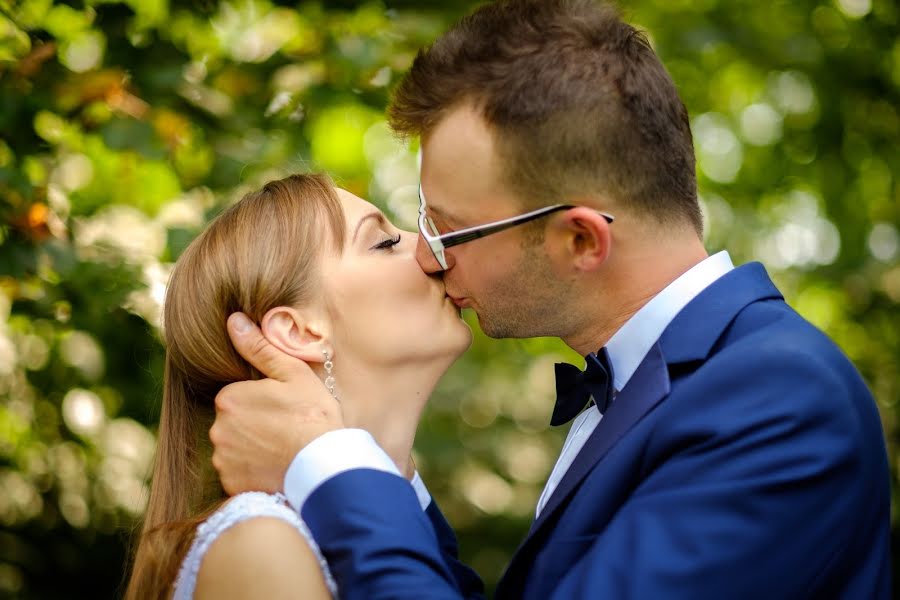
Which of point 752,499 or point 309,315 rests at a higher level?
point 752,499

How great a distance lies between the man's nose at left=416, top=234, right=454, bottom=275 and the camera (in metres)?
2.91

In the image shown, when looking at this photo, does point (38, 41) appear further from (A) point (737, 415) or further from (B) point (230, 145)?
(A) point (737, 415)

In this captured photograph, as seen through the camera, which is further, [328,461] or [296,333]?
[296,333]

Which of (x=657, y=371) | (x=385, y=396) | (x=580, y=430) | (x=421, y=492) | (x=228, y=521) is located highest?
(x=657, y=371)

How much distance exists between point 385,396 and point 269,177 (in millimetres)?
962

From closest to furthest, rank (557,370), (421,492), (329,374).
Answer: (329,374), (557,370), (421,492)

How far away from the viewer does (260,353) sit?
284 cm

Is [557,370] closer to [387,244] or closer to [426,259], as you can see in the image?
[426,259]

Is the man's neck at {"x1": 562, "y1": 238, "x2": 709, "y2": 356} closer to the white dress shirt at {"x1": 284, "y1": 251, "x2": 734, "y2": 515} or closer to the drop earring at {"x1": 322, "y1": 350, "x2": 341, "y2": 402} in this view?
the white dress shirt at {"x1": 284, "y1": 251, "x2": 734, "y2": 515}

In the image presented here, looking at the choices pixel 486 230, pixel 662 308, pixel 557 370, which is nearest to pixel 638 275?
pixel 662 308

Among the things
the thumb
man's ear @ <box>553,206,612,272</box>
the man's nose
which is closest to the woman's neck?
the thumb

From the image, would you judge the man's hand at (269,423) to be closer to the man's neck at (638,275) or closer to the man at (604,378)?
the man at (604,378)

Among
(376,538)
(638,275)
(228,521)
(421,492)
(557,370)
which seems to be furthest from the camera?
(421,492)

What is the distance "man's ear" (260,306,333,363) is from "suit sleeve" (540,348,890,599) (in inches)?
44.1
